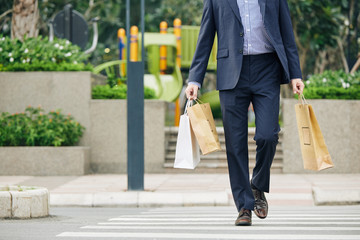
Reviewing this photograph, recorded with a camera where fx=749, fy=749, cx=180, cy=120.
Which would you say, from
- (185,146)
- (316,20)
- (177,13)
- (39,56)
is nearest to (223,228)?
(185,146)

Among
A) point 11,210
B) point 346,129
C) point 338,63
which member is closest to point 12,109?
point 346,129

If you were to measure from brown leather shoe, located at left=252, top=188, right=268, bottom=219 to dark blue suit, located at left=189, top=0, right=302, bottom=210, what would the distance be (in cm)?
6

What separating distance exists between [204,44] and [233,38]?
0.30m

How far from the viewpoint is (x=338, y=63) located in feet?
106

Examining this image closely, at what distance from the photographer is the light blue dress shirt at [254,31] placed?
222 inches

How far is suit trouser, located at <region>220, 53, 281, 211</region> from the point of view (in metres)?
5.56

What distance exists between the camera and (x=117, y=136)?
13391 mm

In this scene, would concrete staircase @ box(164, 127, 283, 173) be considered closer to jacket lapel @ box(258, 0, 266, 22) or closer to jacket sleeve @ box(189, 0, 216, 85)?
jacket sleeve @ box(189, 0, 216, 85)

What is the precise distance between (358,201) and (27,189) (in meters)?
3.85

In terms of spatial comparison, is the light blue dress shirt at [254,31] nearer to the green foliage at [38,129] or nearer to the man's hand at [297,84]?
the man's hand at [297,84]

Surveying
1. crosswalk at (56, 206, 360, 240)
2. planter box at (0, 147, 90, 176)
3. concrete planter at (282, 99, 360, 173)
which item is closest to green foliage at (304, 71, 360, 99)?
concrete planter at (282, 99, 360, 173)

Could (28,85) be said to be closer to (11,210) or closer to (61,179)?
(61,179)

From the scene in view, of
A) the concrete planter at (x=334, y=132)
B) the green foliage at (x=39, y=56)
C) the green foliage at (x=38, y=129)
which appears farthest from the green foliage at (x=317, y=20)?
the green foliage at (x=38, y=129)

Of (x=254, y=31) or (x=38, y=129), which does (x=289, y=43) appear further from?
(x=38, y=129)
